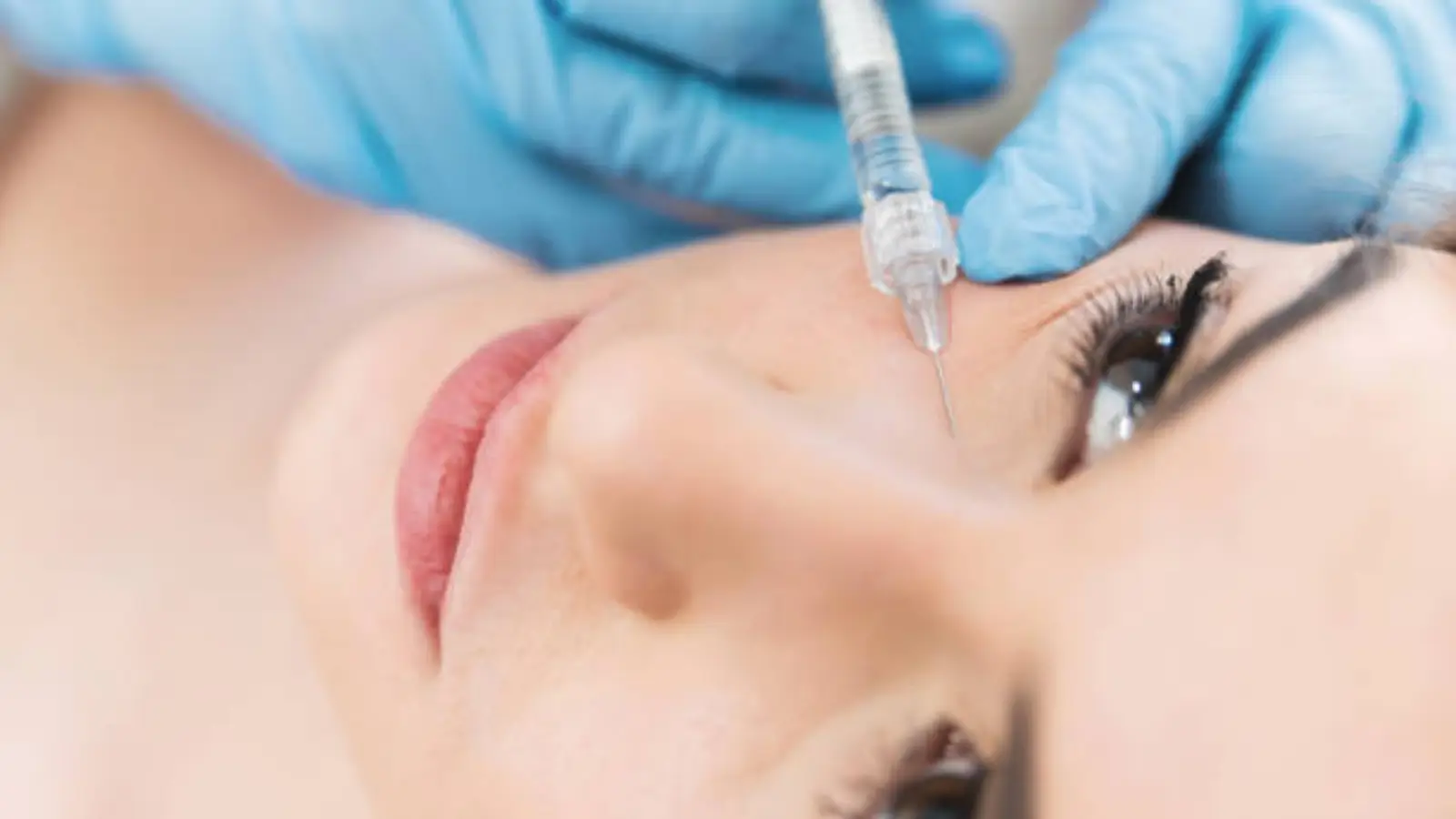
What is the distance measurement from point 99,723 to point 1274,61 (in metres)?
1.04

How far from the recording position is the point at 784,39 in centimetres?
95

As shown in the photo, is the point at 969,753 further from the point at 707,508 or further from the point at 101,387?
the point at 101,387

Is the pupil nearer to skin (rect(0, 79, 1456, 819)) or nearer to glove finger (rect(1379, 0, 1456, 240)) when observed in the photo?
skin (rect(0, 79, 1456, 819))

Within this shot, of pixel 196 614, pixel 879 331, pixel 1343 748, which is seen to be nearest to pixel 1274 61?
pixel 879 331

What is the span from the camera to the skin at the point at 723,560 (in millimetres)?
495

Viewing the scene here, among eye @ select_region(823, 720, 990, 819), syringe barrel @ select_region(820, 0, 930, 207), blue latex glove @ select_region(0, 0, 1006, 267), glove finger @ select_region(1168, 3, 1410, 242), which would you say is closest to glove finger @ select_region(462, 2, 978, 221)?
blue latex glove @ select_region(0, 0, 1006, 267)

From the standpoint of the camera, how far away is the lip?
2.21 feet

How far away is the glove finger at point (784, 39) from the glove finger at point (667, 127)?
25mm

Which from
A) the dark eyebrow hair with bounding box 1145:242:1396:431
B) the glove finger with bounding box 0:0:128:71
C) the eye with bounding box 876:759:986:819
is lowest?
the eye with bounding box 876:759:986:819

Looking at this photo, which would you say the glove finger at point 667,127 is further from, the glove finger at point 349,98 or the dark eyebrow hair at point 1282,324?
the dark eyebrow hair at point 1282,324

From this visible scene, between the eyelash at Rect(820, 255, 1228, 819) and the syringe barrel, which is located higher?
the syringe barrel

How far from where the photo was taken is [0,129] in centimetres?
102

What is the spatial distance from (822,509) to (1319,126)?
0.52 m

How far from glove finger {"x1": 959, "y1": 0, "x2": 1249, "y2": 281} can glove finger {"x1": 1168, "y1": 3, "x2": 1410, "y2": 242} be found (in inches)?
1.5
